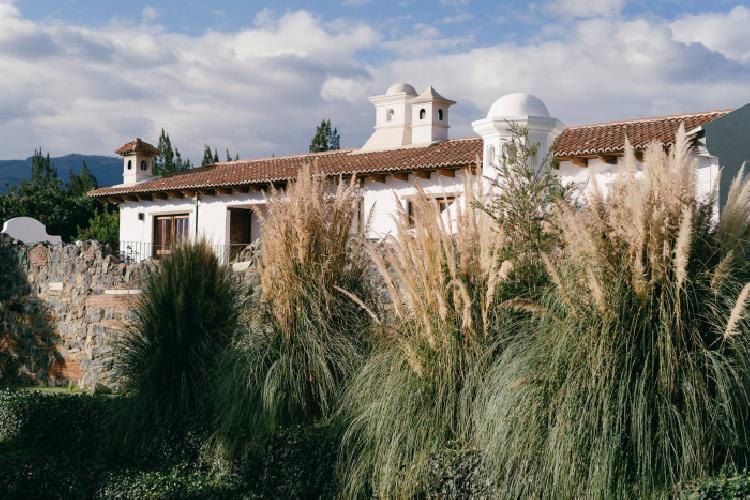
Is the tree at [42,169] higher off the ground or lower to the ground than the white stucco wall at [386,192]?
higher

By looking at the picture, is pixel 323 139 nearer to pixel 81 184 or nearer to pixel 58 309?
pixel 81 184

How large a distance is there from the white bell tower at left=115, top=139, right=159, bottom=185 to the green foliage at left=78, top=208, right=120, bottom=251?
311 centimetres

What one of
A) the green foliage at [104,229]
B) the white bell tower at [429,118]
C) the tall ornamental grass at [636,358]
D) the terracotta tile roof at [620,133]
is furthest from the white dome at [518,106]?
the green foliage at [104,229]

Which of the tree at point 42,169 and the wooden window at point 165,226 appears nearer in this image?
the wooden window at point 165,226

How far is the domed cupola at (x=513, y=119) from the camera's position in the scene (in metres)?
7.46

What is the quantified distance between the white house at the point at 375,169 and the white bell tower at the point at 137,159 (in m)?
0.03

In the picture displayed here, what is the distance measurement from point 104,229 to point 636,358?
2652 cm

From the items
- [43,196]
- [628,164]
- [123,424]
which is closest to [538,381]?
[628,164]

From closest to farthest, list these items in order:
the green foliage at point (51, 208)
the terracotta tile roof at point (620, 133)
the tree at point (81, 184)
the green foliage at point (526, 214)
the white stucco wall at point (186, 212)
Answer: the green foliage at point (526, 214) → the terracotta tile roof at point (620, 133) → the white stucco wall at point (186, 212) → the green foliage at point (51, 208) → the tree at point (81, 184)

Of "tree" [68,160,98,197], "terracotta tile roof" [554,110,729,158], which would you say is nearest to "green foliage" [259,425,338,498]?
"terracotta tile roof" [554,110,729,158]

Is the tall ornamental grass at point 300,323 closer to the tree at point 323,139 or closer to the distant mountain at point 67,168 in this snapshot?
A: the tree at point 323,139

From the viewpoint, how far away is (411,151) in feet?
64.4

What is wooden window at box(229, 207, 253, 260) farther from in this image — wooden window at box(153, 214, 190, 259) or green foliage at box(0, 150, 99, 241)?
green foliage at box(0, 150, 99, 241)

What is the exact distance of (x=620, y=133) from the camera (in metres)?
15.9
